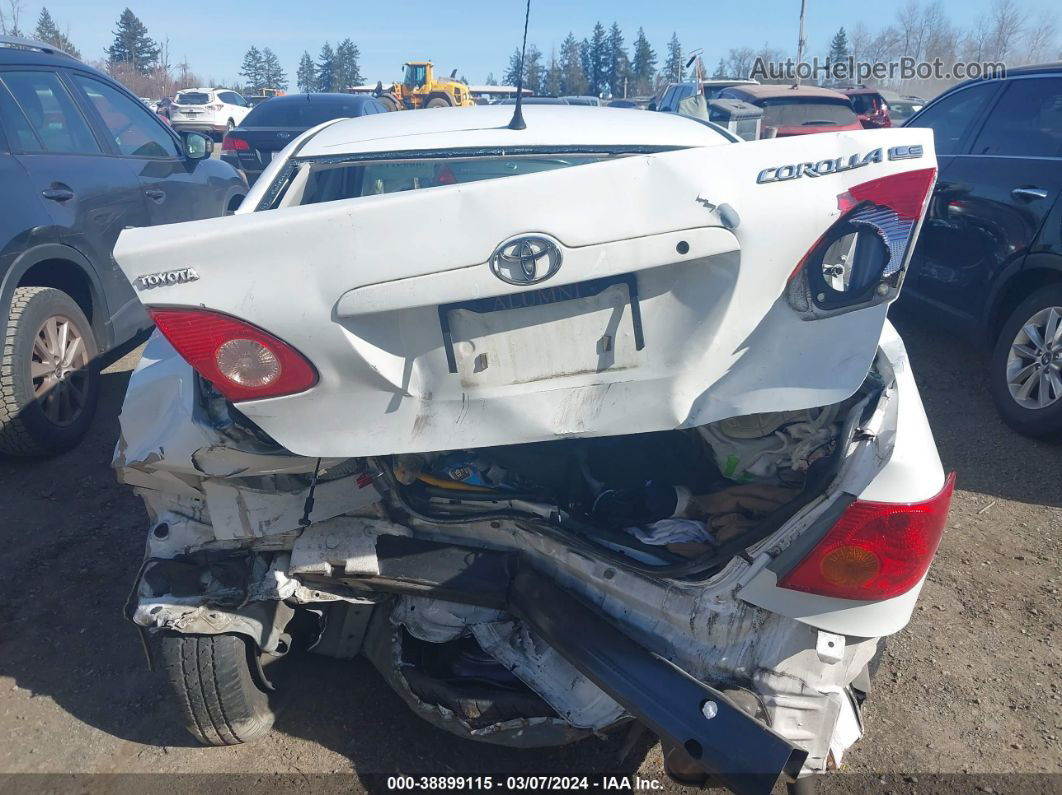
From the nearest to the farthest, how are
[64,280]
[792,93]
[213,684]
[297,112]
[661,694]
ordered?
[661,694], [213,684], [64,280], [792,93], [297,112]

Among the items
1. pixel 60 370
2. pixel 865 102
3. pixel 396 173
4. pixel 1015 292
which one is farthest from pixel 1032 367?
pixel 865 102

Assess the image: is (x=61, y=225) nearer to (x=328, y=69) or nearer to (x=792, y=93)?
(x=792, y=93)

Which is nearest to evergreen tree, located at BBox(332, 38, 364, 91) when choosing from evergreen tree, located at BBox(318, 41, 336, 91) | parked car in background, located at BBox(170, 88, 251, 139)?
evergreen tree, located at BBox(318, 41, 336, 91)

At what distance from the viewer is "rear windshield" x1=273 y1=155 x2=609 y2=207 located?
269 centimetres

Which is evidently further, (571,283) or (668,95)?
(668,95)

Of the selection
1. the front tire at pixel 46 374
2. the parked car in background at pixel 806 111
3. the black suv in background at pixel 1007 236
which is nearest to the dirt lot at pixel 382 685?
the front tire at pixel 46 374

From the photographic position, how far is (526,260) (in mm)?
1659

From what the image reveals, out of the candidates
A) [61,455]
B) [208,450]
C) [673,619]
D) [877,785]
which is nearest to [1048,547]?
[877,785]

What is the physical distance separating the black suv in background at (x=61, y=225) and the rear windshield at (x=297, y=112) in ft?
21.3

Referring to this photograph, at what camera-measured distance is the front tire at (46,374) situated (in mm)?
3863

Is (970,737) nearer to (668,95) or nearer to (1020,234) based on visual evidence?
(1020,234)

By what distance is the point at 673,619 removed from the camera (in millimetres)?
1921

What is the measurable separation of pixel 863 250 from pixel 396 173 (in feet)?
5.62

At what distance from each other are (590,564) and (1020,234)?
3.61 meters
